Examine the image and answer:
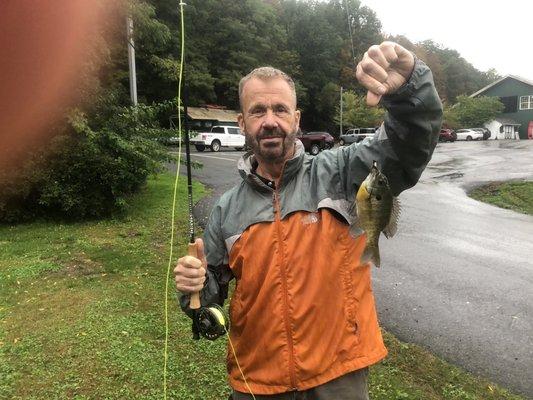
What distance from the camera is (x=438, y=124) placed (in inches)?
80.8

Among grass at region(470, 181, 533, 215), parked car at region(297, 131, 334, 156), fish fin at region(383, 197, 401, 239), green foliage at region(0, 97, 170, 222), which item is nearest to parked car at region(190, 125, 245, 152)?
parked car at region(297, 131, 334, 156)

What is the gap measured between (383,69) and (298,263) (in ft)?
3.04

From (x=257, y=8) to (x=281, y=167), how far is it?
54.5m

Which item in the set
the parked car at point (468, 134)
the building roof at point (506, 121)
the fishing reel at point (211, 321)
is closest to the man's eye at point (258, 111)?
the fishing reel at point (211, 321)

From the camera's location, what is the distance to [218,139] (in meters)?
35.5

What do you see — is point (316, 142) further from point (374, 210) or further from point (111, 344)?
point (374, 210)

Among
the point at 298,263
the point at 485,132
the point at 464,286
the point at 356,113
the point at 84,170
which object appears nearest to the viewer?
the point at 298,263

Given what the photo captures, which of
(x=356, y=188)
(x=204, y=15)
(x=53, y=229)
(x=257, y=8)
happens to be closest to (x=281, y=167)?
(x=356, y=188)

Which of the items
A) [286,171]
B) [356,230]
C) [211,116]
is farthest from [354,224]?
[211,116]

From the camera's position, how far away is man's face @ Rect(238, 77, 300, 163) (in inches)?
90.1

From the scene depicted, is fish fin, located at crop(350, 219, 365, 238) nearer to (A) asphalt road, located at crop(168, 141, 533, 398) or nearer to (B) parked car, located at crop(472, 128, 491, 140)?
(A) asphalt road, located at crop(168, 141, 533, 398)

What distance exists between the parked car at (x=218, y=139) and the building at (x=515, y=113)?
40103 millimetres

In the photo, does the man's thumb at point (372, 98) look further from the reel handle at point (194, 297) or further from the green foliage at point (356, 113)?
the green foliage at point (356, 113)

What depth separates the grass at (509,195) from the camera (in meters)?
15.7
